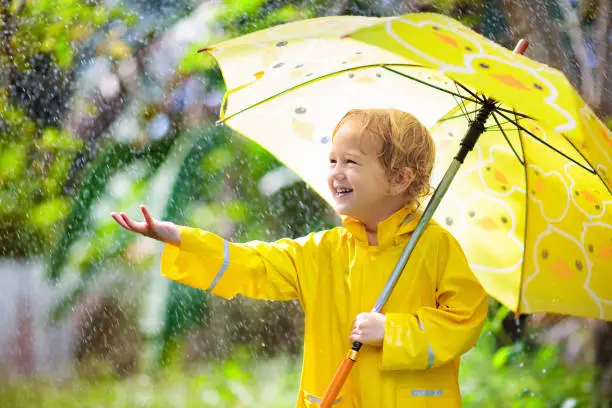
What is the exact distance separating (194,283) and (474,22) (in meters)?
3.41

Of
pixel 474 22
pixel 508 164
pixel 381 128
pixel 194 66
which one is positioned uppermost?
pixel 381 128

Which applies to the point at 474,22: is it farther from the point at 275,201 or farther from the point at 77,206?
the point at 77,206

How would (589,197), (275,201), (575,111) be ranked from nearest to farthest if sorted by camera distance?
(575,111) < (589,197) < (275,201)

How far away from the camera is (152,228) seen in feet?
8.36

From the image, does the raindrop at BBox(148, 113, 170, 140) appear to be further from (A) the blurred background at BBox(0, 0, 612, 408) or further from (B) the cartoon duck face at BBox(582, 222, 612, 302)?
(B) the cartoon duck face at BBox(582, 222, 612, 302)

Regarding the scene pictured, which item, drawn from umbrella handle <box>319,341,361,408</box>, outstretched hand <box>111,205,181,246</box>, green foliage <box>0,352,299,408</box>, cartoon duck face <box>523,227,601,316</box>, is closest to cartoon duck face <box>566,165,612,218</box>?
cartoon duck face <box>523,227,601,316</box>

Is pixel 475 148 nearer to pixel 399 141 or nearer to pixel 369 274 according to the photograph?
pixel 399 141

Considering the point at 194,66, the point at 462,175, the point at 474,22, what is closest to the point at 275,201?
the point at 194,66

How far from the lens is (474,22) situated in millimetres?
5570

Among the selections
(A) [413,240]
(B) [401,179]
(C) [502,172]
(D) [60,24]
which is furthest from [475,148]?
(D) [60,24]

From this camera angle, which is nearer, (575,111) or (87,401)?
(575,111)

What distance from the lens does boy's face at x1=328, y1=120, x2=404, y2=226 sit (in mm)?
2684

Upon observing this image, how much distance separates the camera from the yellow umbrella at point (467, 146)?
109 inches

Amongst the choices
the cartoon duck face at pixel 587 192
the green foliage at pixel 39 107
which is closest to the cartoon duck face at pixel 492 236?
the cartoon duck face at pixel 587 192
